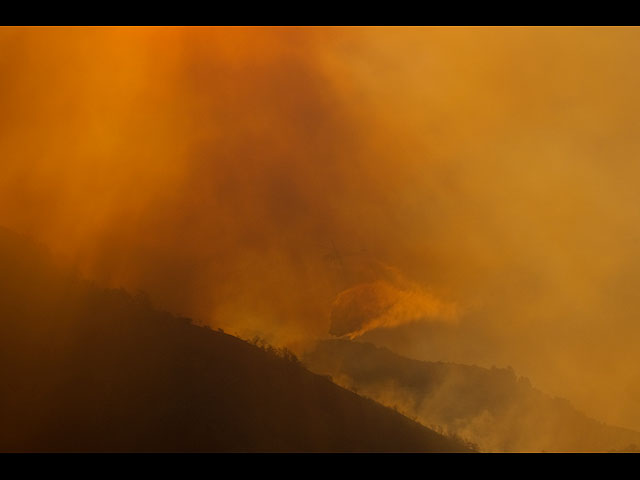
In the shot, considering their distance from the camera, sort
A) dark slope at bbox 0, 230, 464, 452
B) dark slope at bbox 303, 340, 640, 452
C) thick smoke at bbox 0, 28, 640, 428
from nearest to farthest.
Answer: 1. dark slope at bbox 0, 230, 464, 452
2. dark slope at bbox 303, 340, 640, 452
3. thick smoke at bbox 0, 28, 640, 428

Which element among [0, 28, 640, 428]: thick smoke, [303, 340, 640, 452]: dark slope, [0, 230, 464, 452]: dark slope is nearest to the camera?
[0, 230, 464, 452]: dark slope

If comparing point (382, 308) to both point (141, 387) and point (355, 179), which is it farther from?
point (141, 387)

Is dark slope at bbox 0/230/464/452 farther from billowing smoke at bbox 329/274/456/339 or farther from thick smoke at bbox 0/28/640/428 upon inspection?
billowing smoke at bbox 329/274/456/339

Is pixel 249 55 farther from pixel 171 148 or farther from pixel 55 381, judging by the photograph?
pixel 55 381

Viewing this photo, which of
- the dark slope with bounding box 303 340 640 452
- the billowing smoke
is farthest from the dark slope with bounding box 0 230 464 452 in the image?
the billowing smoke

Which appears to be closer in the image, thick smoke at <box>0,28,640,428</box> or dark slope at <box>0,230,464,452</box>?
dark slope at <box>0,230,464,452</box>

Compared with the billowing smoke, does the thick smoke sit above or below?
above
